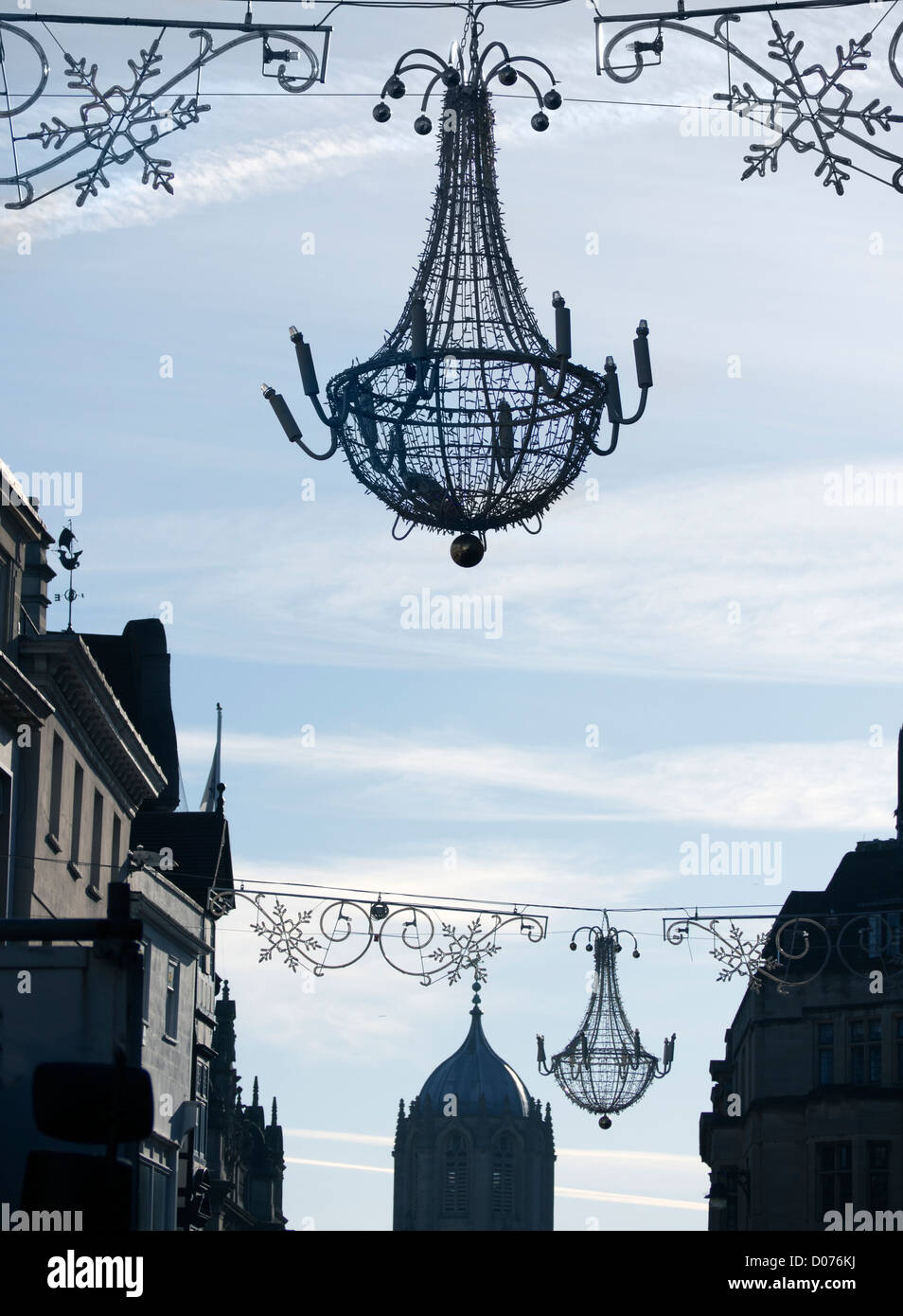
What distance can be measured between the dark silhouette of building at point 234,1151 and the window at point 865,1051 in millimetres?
20095

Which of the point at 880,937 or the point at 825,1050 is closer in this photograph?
the point at 880,937

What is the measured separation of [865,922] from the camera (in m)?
57.3

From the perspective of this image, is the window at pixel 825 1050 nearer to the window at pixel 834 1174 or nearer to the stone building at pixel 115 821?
the window at pixel 834 1174

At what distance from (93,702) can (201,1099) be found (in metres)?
20.0

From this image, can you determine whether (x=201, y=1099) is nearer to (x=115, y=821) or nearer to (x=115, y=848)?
(x=115, y=848)

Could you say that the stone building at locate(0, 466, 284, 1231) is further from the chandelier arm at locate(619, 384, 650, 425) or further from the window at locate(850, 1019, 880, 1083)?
the window at locate(850, 1019, 880, 1083)

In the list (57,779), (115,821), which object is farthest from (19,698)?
(115,821)

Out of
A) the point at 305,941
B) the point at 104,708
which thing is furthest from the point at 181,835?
the point at 305,941

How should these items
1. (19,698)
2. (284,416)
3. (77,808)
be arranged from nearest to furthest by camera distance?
(284,416) → (19,698) → (77,808)

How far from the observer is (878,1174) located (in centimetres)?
5534

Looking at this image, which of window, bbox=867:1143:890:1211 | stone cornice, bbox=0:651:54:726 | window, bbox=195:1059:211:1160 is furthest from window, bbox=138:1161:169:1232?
window, bbox=867:1143:890:1211

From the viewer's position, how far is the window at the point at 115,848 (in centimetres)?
4031

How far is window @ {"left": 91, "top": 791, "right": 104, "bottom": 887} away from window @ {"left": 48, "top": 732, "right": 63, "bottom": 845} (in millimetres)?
2874
